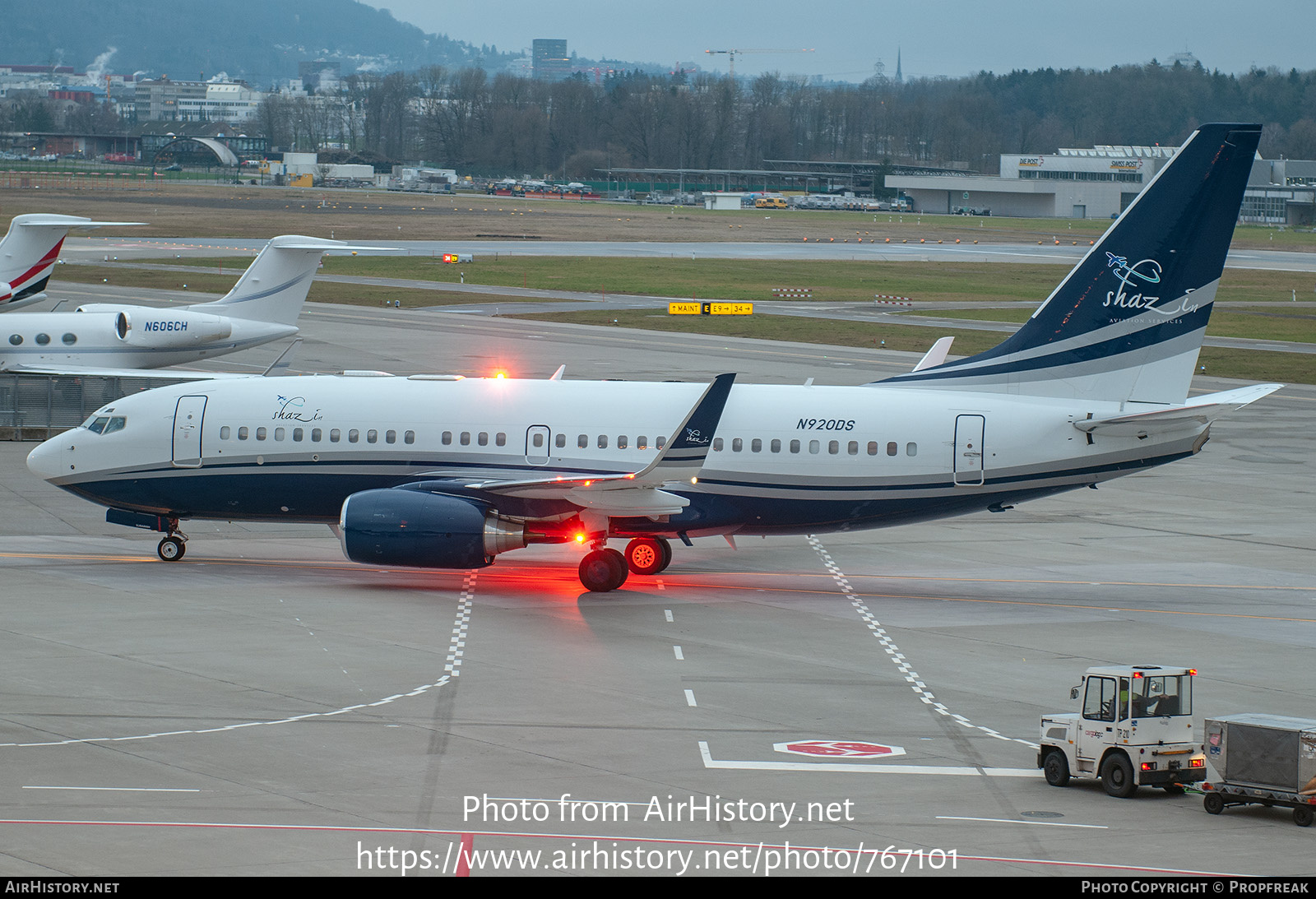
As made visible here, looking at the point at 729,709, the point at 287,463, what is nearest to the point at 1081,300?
the point at 729,709

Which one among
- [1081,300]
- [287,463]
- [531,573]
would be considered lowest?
[531,573]

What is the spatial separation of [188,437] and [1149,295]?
2260cm

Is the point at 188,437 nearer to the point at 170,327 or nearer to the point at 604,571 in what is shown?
the point at 604,571

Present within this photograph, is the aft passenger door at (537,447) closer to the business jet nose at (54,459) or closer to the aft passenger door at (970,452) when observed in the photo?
the aft passenger door at (970,452)

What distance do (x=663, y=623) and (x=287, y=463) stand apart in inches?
414

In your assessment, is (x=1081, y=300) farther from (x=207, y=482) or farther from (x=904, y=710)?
(x=207, y=482)

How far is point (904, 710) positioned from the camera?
2523 centimetres

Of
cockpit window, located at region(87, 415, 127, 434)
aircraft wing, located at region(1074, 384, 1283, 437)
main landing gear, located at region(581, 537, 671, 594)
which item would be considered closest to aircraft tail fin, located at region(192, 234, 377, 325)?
cockpit window, located at region(87, 415, 127, 434)

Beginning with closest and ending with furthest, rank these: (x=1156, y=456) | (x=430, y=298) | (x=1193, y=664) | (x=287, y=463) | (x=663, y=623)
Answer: (x=1193, y=664)
(x=663, y=623)
(x=1156, y=456)
(x=287, y=463)
(x=430, y=298)

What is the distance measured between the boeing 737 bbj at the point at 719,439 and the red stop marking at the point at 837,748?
999cm

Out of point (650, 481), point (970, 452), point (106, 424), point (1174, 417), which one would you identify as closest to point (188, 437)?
point (106, 424)

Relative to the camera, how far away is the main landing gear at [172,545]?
36969mm

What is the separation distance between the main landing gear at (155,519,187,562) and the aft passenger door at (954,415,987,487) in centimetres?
1856

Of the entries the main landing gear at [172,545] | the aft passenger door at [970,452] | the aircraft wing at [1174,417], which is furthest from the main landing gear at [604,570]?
the aircraft wing at [1174,417]
